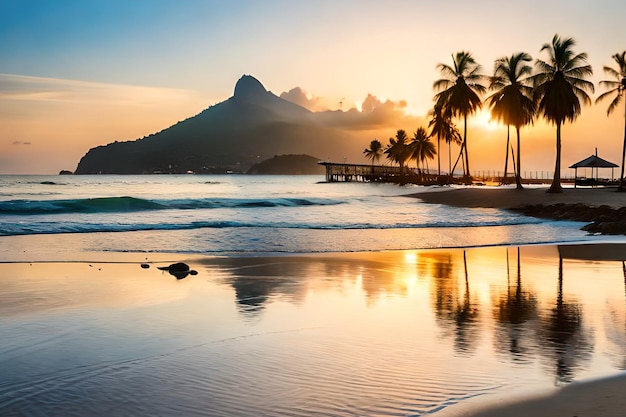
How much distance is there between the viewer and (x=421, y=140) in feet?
330

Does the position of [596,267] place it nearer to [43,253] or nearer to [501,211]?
[43,253]

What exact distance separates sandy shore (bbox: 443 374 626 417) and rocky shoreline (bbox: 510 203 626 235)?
17.5 meters

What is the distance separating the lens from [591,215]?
1030 inches

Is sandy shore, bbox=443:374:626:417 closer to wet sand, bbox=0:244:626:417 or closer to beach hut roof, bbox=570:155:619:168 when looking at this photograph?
wet sand, bbox=0:244:626:417

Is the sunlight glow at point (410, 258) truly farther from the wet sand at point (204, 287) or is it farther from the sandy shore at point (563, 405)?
the sandy shore at point (563, 405)

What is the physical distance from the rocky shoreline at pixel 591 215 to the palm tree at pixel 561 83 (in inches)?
520

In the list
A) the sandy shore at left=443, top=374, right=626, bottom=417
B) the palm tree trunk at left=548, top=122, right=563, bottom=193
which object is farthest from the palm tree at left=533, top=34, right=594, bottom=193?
the sandy shore at left=443, top=374, right=626, bottom=417

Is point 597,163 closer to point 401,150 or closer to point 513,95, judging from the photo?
point 513,95

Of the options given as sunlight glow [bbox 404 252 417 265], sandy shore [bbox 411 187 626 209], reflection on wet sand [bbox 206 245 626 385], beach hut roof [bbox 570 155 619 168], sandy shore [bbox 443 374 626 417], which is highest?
beach hut roof [bbox 570 155 619 168]

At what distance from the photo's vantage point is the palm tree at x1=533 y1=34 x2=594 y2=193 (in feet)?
141

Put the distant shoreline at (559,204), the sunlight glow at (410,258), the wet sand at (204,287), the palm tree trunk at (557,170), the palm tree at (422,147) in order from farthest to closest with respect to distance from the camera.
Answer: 1. the palm tree at (422,147)
2. the palm tree trunk at (557,170)
3. the distant shoreline at (559,204)
4. the sunlight glow at (410,258)
5. the wet sand at (204,287)

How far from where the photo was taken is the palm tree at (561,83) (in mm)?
43062

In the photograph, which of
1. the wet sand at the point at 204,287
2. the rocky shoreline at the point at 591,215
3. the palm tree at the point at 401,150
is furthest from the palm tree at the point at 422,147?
the wet sand at the point at 204,287

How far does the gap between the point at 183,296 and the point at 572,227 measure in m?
18.5
